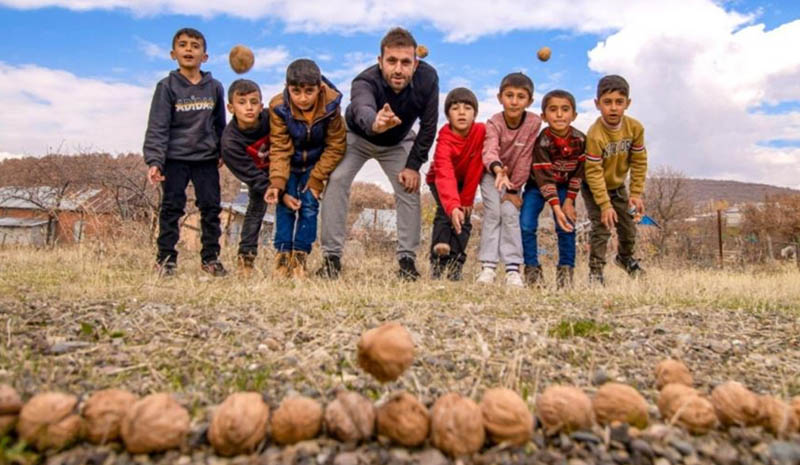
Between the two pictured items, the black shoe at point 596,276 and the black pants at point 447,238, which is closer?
the black shoe at point 596,276

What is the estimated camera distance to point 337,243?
492cm

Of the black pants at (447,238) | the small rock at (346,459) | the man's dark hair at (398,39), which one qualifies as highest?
the man's dark hair at (398,39)

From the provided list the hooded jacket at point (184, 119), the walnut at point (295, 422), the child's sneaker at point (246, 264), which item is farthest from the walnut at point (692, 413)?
the hooded jacket at point (184, 119)

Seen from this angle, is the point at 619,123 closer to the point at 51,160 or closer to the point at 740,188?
the point at 51,160

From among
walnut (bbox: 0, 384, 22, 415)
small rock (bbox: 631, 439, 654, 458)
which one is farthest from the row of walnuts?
small rock (bbox: 631, 439, 654, 458)

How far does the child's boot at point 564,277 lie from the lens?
459 centimetres

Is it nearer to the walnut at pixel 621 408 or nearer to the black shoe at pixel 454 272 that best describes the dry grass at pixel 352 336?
the walnut at pixel 621 408

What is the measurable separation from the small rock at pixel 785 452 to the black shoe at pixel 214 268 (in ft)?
13.9

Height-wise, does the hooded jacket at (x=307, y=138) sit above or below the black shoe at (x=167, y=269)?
above

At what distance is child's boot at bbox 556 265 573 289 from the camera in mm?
4595

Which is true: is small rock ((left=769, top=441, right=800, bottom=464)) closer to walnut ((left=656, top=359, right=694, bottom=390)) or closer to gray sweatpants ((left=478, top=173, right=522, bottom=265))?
walnut ((left=656, top=359, right=694, bottom=390))

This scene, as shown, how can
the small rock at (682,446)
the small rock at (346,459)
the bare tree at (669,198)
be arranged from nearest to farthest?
the small rock at (346,459)
the small rock at (682,446)
the bare tree at (669,198)

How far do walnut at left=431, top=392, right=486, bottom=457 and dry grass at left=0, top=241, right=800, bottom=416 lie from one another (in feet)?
1.10

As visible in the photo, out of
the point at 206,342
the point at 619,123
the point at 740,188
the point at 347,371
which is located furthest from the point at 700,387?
the point at 740,188
